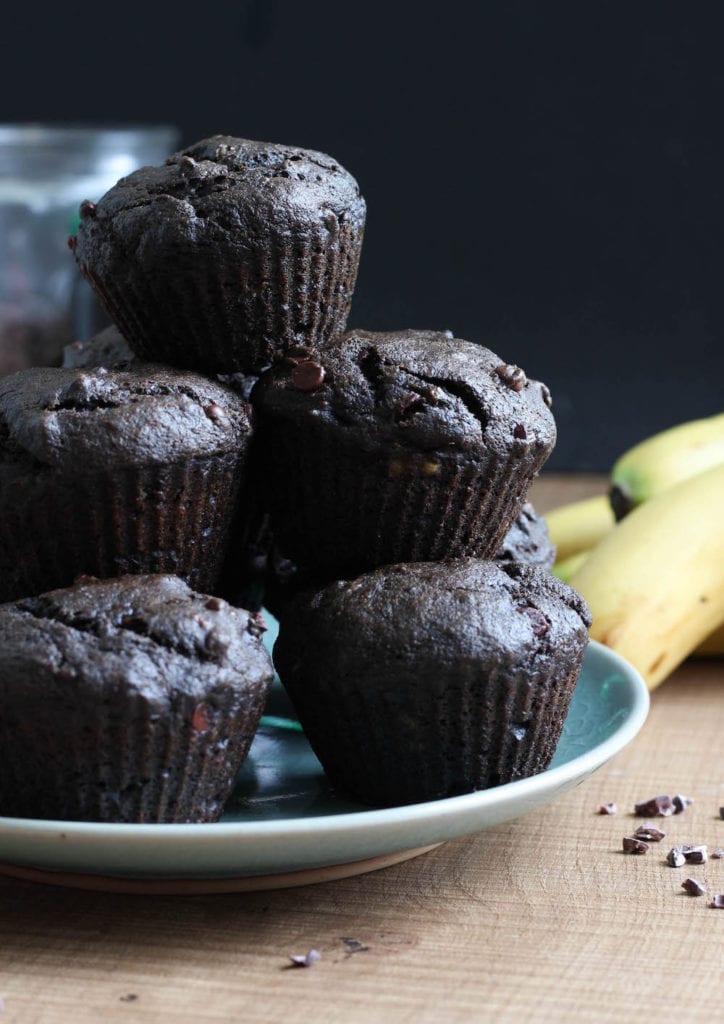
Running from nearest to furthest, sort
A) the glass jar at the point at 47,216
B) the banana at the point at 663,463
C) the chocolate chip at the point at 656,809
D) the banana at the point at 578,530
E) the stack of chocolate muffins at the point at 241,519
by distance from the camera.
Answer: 1. the stack of chocolate muffins at the point at 241,519
2. the chocolate chip at the point at 656,809
3. the banana at the point at 663,463
4. the banana at the point at 578,530
5. the glass jar at the point at 47,216

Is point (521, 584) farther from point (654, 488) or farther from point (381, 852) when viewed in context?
point (654, 488)

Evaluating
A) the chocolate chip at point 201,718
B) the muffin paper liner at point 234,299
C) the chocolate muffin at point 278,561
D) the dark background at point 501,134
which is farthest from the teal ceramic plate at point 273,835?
the dark background at point 501,134

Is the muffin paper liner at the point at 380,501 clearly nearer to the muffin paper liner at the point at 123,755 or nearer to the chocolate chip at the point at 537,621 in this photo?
the chocolate chip at the point at 537,621

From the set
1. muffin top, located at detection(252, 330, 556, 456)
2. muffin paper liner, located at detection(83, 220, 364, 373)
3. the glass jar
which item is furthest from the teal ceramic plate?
the glass jar

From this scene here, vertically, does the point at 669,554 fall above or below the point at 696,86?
below

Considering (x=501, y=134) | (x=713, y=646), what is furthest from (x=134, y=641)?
(x=501, y=134)

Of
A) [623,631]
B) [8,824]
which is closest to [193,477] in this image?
[8,824]
